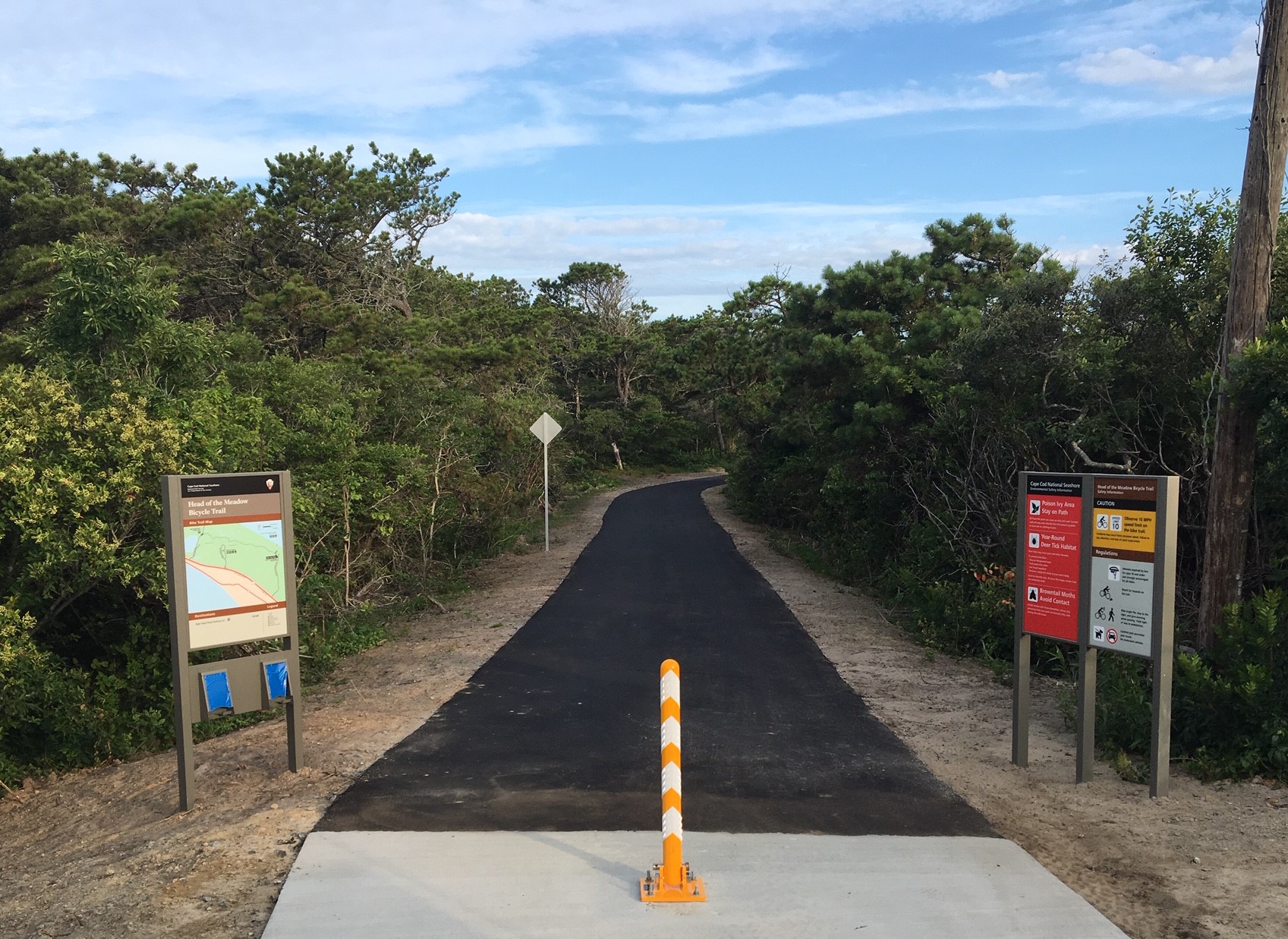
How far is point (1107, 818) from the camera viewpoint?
6000 millimetres

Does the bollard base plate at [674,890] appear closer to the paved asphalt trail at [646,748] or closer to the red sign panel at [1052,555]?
the paved asphalt trail at [646,748]

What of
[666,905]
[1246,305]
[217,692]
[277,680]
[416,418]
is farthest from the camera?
[416,418]

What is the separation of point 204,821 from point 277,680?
1.09 m

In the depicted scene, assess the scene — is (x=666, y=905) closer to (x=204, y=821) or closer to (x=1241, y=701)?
(x=204, y=821)

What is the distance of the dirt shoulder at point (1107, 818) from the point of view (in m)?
4.79

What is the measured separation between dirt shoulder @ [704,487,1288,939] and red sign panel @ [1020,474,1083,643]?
1076mm

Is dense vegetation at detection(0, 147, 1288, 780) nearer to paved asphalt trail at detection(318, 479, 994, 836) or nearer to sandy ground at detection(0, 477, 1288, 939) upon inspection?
sandy ground at detection(0, 477, 1288, 939)

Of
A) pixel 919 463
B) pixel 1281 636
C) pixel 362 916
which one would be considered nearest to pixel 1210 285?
pixel 1281 636

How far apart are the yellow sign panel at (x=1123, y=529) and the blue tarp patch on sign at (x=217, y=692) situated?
592cm

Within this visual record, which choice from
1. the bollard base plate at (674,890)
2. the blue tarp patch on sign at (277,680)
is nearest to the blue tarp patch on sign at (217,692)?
the blue tarp patch on sign at (277,680)

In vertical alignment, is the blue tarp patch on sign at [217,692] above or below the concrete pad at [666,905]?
above

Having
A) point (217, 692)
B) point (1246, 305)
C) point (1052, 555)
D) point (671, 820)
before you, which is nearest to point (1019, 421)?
point (1246, 305)

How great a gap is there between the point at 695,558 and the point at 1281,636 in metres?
13.3

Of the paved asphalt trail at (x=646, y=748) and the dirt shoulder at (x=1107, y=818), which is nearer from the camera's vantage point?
the dirt shoulder at (x=1107, y=818)
